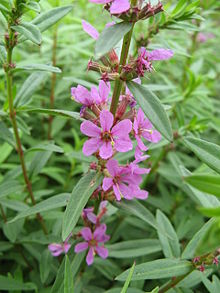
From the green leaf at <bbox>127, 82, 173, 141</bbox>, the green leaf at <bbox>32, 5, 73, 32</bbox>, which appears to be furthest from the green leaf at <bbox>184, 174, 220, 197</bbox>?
the green leaf at <bbox>32, 5, 73, 32</bbox>

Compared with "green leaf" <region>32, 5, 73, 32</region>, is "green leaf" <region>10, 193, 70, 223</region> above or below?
below

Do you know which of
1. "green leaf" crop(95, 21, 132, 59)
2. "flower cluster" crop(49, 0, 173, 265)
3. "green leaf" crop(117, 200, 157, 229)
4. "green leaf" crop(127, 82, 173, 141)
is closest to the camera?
"green leaf" crop(95, 21, 132, 59)

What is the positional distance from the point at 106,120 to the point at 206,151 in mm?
404

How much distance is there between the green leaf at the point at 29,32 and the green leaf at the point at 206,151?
2.29 ft

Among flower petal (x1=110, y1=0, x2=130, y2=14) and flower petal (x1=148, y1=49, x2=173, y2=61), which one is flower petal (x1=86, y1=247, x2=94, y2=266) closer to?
flower petal (x1=148, y1=49, x2=173, y2=61)

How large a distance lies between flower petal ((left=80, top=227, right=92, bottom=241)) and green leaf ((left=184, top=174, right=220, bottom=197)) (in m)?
0.86

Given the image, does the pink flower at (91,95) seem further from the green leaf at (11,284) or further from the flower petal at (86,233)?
the green leaf at (11,284)

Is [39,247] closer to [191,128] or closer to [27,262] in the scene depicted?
[27,262]

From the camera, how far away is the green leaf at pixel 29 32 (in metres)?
1.33

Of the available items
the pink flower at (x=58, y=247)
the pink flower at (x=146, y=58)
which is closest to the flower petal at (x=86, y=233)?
the pink flower at (x=58, y=247)

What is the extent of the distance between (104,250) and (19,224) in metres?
0.57

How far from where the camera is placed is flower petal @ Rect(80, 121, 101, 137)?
4.44 ft

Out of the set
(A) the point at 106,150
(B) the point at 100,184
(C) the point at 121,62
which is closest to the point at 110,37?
(C) the point at 121,62

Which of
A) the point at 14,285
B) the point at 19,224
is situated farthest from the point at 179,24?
the point at 14,285
